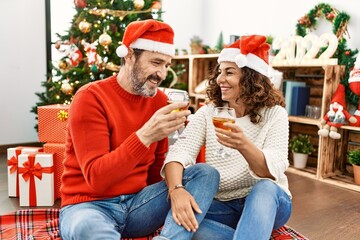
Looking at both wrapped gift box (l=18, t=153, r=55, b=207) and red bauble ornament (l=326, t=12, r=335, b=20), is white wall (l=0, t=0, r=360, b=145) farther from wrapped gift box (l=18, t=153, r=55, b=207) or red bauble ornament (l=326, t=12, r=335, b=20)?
wrapped gift box (l=18, t=153, r=55, b=207)

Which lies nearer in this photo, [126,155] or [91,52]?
[126,155]

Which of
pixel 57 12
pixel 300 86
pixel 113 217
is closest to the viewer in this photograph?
pixel 113 217

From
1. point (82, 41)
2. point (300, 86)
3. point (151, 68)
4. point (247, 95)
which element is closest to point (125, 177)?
point (151, 68)

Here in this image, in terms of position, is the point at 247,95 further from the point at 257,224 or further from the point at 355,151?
the point at 355,151

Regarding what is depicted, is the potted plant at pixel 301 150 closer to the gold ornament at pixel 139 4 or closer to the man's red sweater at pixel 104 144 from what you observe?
the gold ornament at pixel 139 4

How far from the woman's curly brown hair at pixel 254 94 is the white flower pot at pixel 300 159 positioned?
2036 mm

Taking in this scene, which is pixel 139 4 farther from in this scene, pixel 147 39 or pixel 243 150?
pixel 243 150

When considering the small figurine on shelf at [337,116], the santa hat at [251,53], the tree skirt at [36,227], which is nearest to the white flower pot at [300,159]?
the small figurine on shelf at [337,116]

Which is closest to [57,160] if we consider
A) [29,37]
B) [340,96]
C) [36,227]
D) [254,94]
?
[36,227]

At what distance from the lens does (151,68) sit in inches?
61.2

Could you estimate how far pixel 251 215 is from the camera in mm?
1314

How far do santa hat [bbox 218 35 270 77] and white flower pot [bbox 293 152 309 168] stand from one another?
2.09 m

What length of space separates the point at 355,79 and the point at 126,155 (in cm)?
252

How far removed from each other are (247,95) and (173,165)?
51 cm
